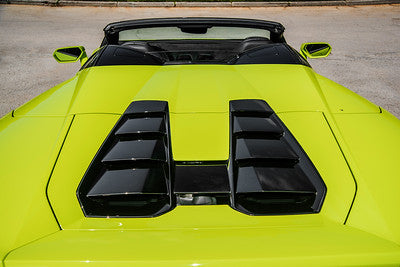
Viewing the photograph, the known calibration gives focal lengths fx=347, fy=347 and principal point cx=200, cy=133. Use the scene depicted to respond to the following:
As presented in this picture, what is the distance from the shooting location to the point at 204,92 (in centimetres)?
178

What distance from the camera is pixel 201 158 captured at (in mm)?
1321

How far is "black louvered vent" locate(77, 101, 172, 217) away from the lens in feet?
3.84

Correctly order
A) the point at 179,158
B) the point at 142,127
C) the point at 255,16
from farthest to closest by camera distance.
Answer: the point at 255,16 → the point at 142,127 → the point at 179,158

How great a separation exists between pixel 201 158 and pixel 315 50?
6.67 ft

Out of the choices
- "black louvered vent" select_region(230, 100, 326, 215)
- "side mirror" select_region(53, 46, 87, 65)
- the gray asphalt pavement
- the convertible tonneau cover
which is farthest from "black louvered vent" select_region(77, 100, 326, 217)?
the gray asphalt pavement

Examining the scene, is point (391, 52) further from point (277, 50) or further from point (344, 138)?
point (344, 138)

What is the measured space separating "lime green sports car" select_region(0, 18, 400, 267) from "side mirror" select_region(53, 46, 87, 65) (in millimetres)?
863

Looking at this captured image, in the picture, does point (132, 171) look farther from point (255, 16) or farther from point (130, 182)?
point (255, 16)

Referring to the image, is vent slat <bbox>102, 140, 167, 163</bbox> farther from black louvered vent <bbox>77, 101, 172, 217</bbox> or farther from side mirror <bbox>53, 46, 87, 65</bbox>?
side mirror <bbox>53, 46, 87, 65</bbox>

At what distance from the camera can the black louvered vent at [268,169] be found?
46.4 inches

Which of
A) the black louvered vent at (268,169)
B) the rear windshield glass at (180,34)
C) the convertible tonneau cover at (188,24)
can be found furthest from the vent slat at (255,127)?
the rear windshield glass at (180,34)

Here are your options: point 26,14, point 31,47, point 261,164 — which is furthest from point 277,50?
point 26,14

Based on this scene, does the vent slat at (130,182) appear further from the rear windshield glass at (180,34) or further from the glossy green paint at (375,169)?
the rear windshield glass at (180,34)

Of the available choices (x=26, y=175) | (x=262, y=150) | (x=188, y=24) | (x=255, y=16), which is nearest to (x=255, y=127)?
(x=262, y=150)
